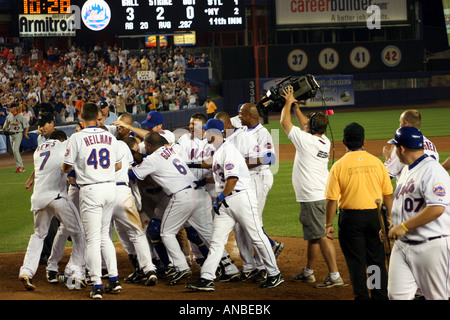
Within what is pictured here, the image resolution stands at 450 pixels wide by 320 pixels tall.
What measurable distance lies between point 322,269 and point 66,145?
11.3 feet

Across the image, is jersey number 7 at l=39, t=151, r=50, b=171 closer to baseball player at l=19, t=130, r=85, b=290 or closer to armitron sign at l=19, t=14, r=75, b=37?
baseball player at l=19, t=130, r=85, b=290

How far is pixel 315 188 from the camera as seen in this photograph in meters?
7.35

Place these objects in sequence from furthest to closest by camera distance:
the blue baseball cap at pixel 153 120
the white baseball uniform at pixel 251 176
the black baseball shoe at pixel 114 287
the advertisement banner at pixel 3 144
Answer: the advertisement banner at pixel 3 144, the blue baseball cap at pixel 153 120, the white baseball uniform at pixel 251 176, the black baseball shoe at pixel 114 287

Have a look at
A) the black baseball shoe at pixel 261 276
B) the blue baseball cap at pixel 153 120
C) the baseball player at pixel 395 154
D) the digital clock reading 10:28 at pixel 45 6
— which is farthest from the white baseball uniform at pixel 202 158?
the digital clock reading 10:28 at pixel 45 6

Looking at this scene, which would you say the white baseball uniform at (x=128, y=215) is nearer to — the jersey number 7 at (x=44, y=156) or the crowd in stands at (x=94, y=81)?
the jersey number 7 at (x=44, y=156)

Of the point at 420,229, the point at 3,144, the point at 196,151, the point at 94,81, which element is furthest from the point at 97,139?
the point at 94,81

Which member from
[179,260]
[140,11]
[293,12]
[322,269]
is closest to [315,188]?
[322,269]

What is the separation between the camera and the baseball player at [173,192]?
7.64 m

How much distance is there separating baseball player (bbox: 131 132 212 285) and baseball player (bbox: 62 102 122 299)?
23.2 inches

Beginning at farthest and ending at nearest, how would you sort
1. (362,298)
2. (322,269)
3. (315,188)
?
(322,269) → (315,188) → (362,298)

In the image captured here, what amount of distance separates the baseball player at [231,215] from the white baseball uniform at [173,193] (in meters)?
0.57

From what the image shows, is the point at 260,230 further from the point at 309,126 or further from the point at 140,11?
the point at 140,11

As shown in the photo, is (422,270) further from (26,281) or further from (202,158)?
(26,281)
